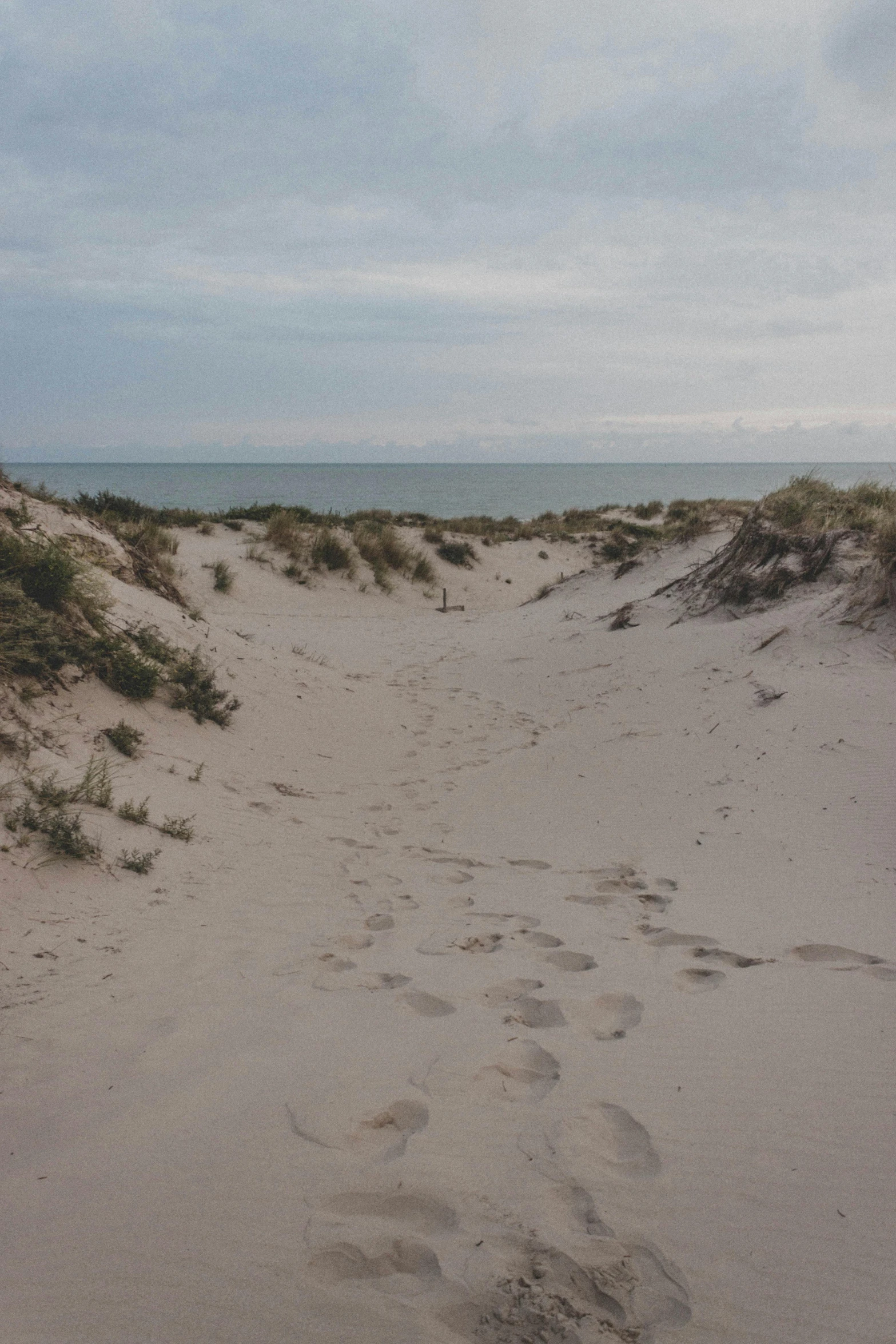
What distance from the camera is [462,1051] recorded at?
2.56 metres

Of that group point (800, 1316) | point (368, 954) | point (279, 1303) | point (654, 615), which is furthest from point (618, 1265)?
point (654, 615)

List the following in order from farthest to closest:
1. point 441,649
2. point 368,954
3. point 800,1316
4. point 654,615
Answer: point 441,649, point 654,615, point 368,954, point 800,1316

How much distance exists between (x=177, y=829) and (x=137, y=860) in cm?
48

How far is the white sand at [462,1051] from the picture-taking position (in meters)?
1.69

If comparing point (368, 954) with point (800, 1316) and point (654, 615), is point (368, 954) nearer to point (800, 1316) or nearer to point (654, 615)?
point (800, 1316)

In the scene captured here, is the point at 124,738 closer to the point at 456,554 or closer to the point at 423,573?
the point at 423,573

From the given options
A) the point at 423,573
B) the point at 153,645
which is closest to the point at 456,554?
the point at 423,573

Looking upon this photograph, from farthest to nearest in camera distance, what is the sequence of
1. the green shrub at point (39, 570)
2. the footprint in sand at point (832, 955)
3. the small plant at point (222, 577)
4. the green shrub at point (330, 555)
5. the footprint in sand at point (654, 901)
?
the green shrub at point (330, 555), the small plant at point (222, 577), the green shrub at point (39, 570), the footprint in sand at point (654, 901), the footprint in sand at point (832, 955)

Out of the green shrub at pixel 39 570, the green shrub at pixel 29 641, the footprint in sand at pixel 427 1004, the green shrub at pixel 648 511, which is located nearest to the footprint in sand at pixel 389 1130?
the footprint in sand at pixel 427 1004

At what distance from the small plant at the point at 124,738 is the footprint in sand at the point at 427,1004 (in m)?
3.04

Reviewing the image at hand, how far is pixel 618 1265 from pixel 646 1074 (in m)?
0.76

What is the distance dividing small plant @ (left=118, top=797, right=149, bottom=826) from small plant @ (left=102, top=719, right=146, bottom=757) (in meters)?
0.75

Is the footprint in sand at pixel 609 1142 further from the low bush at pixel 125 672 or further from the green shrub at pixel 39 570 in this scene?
the green shrub at pixel 39 570

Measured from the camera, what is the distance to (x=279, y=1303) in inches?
64.6
